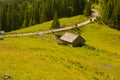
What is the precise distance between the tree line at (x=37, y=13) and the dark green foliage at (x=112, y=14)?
30.6 meters

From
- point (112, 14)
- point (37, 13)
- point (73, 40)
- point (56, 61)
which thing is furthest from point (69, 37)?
point (37, 13)

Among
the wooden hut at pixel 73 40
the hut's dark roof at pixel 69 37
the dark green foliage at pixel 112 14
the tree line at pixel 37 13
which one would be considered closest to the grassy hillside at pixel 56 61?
the wooden hut at pixel 73 40

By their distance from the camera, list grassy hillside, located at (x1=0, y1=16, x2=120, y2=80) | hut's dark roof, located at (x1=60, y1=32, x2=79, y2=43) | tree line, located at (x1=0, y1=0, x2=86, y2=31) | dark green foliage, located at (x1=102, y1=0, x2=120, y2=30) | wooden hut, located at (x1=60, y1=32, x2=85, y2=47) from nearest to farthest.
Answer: grassy hillside, located at (x1=0, y1=16, x2=120, y2=80) < wooden hut, located at (x1=60, y1=32, x2=85, y2=47) < hut's dark roof, located at (x1=60, y1=32, x2=79, y2=43) < dark green foliage, located at (x1=102, y1=0, x2=120, y2=30) < tree line, located at (x1=0, y1=0, x2=86, y2=31)

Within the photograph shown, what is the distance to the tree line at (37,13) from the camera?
6570 inches

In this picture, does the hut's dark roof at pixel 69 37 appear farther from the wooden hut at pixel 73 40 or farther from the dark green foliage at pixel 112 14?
the dark green foliage at pixel 112 14

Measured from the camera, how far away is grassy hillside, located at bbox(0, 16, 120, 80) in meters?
54.6

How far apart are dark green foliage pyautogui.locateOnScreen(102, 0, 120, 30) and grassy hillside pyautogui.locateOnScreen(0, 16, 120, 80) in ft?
119

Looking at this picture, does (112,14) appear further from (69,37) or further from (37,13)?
(37,13)

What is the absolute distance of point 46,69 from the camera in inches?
2304

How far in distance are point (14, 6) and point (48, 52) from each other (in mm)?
118205

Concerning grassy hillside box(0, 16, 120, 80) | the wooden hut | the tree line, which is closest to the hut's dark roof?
the wooden hut

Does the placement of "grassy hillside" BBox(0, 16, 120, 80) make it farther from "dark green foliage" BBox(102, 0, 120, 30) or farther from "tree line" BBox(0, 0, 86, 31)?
"tree line" BBox(0, 0, 86, 31)

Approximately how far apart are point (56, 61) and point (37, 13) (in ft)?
352

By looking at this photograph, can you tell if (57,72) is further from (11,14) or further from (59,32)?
(11,14)
